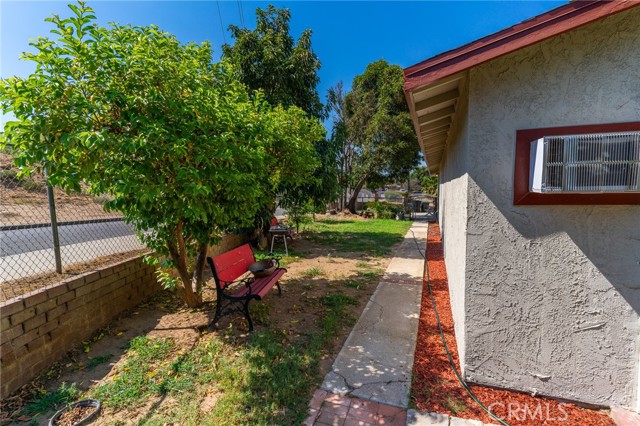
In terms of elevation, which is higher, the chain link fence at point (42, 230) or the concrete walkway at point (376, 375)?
the chain link fence at point (42, 230)

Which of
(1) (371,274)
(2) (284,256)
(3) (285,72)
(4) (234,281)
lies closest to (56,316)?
Result: (4) (234,281)

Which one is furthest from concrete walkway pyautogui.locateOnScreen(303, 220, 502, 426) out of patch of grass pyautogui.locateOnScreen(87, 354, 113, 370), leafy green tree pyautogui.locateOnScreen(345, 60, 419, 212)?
leafy green tree pyautogui.locateOnScreen(345, 60, 419, 212)

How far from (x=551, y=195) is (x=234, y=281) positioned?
3.94 metres

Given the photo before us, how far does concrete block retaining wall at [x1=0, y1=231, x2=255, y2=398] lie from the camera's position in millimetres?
2695

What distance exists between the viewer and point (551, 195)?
8.04 ft

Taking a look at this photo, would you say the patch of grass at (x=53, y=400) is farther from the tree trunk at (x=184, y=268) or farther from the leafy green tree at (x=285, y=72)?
the leafy green tree at (x=285, y=72)

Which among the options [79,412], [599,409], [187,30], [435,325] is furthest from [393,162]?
[79,412]

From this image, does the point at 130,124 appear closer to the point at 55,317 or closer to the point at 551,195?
the point at 55,317

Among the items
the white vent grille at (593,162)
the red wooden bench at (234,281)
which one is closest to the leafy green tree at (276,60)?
the red wooden bench at (234,281)

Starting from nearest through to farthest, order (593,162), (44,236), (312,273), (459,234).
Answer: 1. (593,162)
2. (459,234)
3. (44,236)
4. (312,273)

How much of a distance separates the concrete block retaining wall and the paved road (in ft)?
3.06

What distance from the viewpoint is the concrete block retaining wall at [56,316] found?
2695 millimetres

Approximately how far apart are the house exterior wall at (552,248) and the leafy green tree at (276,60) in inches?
296

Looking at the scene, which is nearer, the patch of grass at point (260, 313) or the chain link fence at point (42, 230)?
the chain link fence at point (42, 230)
